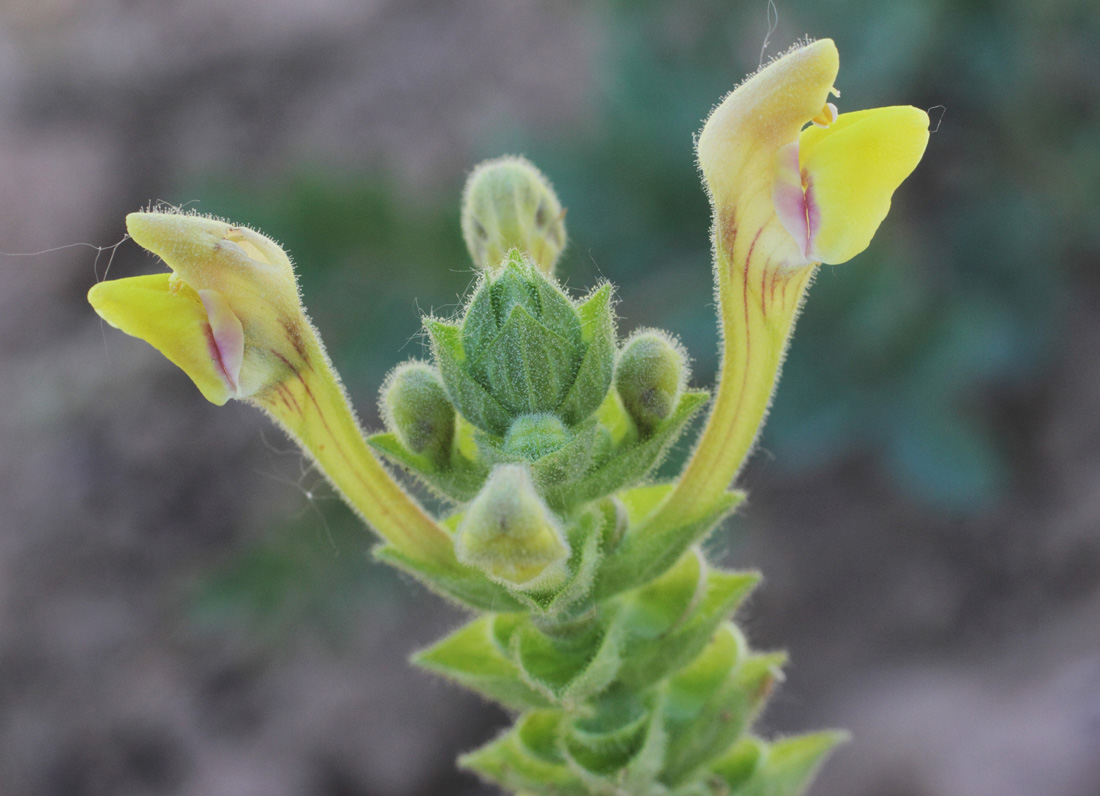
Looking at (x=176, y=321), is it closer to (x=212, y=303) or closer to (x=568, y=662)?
(x=212, y=303)

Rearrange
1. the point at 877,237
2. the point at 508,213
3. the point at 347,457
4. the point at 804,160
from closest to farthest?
the point at 804,160 → the point at 347,457 → the point at 508,213 → the point at 877,237

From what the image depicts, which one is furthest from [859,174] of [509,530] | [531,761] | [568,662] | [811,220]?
[531,761]

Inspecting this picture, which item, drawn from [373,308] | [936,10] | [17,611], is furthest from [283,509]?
[936,10]

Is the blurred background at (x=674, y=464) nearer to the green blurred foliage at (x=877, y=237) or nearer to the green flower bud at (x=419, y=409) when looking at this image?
the green blurred foliage at (x=877, y=237)

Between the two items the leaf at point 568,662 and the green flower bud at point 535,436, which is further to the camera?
the leaf at point 568,662

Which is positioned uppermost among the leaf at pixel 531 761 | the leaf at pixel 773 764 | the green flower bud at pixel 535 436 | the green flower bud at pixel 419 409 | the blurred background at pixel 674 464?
the blurred background at pixel 674 464

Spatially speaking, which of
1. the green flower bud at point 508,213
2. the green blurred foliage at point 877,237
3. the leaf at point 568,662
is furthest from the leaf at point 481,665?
the green blurred foliage at point 877,237

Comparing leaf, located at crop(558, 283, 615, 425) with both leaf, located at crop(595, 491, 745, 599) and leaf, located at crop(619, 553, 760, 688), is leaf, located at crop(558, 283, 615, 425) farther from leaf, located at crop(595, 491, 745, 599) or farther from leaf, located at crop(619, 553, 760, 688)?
leaf, located at crop(619, 553, 760, 688)
